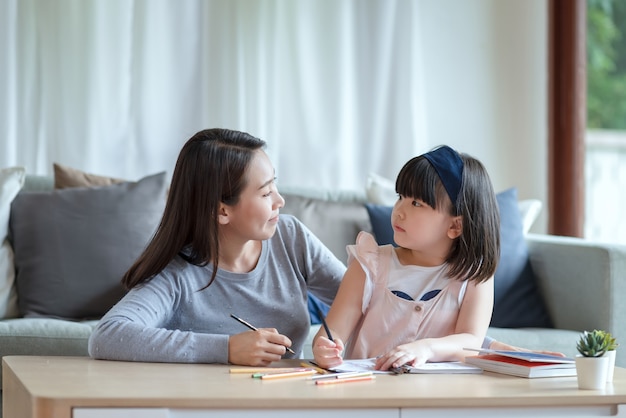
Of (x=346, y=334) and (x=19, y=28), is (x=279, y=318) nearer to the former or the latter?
(x=346, y=334)

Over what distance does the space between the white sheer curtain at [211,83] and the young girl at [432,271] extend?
169cm

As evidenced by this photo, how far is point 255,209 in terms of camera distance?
1.78 m

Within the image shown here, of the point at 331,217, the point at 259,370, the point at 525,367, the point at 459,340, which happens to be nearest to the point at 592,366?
the point at 525,367

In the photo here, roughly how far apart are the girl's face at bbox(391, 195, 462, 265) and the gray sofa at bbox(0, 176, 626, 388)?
2.42 feet

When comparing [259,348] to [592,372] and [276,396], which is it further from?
[592,372]

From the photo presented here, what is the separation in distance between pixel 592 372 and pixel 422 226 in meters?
0.46

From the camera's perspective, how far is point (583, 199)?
12.4 ft

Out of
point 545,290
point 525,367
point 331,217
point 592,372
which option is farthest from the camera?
point 331,217

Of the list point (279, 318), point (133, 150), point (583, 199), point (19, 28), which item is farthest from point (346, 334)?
point (583, 199)

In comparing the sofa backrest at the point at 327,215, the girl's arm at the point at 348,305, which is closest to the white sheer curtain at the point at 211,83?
the sofa backrest at the point at 327,215

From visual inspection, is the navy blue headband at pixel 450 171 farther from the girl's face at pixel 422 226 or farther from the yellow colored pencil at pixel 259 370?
the yellow colored pencil at pixel 259 370

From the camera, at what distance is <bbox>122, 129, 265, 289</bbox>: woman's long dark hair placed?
176cm

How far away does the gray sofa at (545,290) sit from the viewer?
7.61 ft

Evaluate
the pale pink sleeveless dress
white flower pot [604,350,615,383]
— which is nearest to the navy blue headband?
the pale pink sleeveless dress
